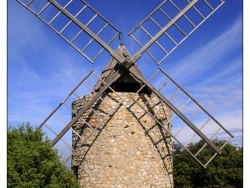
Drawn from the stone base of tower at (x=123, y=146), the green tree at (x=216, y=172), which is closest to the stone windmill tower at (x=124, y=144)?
the stone base of tower at (x=123, y=146)

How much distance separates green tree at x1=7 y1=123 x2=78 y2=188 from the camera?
9289mm

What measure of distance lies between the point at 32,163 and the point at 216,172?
62.5 feet

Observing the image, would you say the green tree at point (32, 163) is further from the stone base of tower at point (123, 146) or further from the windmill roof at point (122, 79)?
the windmill roof at point (122, 79)

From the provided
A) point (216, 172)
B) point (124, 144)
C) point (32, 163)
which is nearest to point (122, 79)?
point (124, 144)

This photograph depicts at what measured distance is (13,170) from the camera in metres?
9.21

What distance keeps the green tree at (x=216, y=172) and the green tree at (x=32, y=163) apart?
17401 mm

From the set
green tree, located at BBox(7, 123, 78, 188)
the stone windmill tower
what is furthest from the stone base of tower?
green tree, located at BBox(7, 123, 78, 188)

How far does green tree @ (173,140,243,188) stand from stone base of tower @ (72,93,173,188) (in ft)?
47.3

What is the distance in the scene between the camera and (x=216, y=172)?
86.1ft

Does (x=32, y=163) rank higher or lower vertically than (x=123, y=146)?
lower

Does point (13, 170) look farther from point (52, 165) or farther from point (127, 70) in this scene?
point (127, 70)

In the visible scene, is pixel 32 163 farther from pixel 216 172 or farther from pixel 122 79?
pixel 216 172

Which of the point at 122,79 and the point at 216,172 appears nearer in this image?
the point at 122,79
